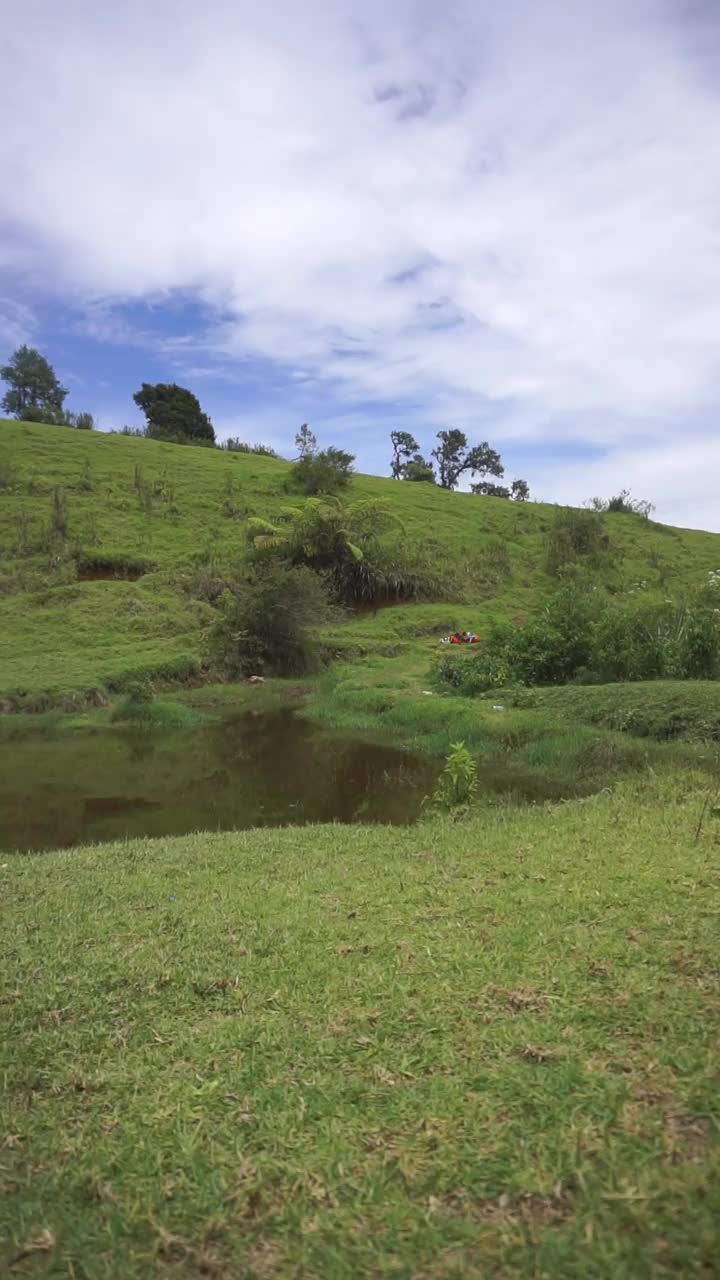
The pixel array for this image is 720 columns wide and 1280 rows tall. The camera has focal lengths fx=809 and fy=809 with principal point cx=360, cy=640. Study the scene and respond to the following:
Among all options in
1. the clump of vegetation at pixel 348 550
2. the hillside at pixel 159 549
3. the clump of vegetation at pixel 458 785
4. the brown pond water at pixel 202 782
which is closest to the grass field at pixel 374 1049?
the clump of vegetation at pixel 458 785

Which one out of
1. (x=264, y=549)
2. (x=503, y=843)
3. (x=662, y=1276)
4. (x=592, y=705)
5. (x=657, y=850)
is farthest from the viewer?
(x=264, y=549)

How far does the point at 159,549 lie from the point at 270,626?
32.3 ft

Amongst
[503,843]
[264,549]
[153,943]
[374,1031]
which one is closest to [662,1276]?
[374,1031]

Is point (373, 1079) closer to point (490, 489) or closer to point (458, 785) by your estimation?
point (458, 785)

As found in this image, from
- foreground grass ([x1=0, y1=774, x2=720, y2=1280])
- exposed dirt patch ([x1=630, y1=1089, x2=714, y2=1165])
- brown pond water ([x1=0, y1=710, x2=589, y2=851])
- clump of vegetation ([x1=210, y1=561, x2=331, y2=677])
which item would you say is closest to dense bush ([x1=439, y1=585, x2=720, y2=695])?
brown pond water ([x1=0, y1=710, x2=589, y2=851])

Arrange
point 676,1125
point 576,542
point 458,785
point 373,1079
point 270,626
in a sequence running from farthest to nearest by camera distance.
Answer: point 576,542 → point 270,626 → point 458,785 → point 373,1079 → point 676,1125

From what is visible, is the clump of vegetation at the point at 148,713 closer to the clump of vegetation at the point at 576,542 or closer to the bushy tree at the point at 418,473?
the clump of vegetation at the point at 576,542

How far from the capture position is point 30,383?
61.4 meters

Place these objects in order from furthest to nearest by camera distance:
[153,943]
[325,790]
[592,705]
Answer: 1. [592,705]
2. [325,790]
3. [153,943]

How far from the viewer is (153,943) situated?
520 centimetres

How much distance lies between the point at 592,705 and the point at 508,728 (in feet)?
5.14

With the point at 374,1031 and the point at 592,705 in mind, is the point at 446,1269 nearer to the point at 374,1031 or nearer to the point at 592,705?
the point at 374,1031

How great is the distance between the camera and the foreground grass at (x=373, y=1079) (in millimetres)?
2488

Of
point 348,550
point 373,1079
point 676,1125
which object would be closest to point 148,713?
point 348,550
